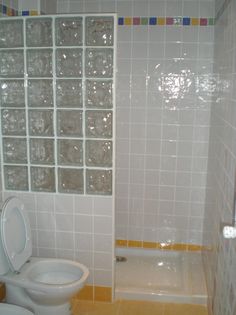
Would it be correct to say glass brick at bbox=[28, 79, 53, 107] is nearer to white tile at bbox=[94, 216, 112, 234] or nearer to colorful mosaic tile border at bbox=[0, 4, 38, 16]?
colorful mosaic tile border at bbox=[0, 4, 38, 16]

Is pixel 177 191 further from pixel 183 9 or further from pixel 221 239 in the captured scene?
pixel 183 9

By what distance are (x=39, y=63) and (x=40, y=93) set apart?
0.60 feet

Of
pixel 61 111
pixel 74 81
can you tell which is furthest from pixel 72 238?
pixel 74 81

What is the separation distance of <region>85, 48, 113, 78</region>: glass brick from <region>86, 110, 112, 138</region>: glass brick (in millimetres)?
231

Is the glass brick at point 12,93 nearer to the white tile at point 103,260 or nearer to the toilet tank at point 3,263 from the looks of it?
the toilet tank at point 3,263

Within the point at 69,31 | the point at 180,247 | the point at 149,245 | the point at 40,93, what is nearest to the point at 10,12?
the point at 69,31

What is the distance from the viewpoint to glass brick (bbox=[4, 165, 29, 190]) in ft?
7.84

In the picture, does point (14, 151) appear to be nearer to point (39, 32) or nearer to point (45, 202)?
point (45, 202)

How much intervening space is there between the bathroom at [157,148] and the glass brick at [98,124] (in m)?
0.12

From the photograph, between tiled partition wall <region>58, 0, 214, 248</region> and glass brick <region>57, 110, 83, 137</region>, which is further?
tiled partition wall <region>58, 0, 214, 248</region>

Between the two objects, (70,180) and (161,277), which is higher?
(70,180)

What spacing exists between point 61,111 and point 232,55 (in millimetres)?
1062

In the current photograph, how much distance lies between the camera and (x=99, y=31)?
7.02ft

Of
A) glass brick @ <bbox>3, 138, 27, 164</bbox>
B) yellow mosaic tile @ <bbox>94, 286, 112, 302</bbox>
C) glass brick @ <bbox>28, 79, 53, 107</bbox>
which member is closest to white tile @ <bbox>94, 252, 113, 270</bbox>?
yellow mosaic tile @ <bbox>94, 286, 112, 302</bbox>
